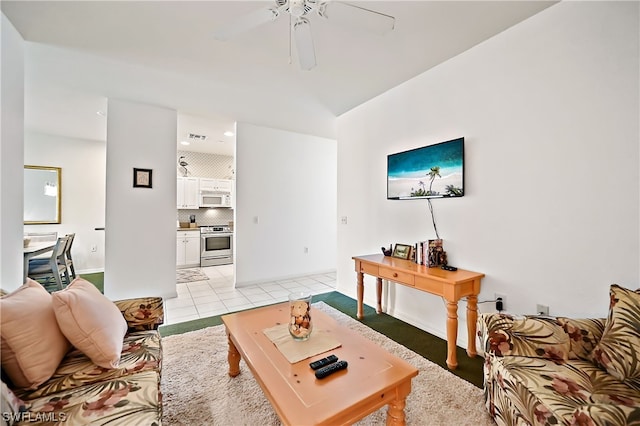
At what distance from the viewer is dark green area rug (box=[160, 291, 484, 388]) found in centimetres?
207

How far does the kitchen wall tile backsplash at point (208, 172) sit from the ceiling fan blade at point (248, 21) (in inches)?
191

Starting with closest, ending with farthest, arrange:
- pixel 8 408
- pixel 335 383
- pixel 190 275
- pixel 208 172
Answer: pixel 8 408, pixel 335 383, pixel 190 275, pixel 208 172

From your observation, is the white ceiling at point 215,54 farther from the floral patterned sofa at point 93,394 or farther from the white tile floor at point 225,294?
the white tile floor at point 225,294

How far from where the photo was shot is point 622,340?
4.18 ft

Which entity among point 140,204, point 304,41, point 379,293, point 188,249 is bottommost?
point 379,293

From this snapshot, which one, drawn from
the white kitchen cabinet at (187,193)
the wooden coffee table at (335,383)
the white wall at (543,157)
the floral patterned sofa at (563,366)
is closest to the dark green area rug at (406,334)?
the white wall at (543,157)

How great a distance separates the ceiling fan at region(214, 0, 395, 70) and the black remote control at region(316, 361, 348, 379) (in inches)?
77.2

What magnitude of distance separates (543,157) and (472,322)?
1.40 m

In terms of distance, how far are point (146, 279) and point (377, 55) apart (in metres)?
3.96

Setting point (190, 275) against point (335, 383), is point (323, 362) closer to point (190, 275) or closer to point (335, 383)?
point (335, 383)

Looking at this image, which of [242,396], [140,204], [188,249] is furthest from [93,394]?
[188,249]

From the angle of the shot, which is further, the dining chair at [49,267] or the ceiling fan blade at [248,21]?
the dining chair at [49,267]

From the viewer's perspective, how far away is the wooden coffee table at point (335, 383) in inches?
42.9

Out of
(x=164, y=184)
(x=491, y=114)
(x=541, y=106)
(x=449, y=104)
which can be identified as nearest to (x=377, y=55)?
(x=449, y=104)
